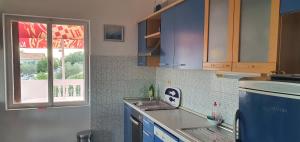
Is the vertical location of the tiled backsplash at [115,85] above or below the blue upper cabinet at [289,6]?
below

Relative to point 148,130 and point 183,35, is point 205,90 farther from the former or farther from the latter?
point 148,130

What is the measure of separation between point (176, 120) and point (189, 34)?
829mm

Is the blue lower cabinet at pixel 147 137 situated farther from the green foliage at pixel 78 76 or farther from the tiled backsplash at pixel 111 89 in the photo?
the green foliage at pixel 78 76

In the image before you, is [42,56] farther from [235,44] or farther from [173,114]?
[235,44]

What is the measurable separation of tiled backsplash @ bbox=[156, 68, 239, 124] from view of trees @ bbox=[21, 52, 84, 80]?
127cm

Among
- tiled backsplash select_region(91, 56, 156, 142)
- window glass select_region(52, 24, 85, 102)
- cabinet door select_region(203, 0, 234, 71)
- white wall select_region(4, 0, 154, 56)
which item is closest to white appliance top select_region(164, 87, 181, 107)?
tiled backsplash select_region(91, 56, 156, 142)

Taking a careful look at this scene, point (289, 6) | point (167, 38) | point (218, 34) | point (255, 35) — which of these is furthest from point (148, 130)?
point (289, 6)

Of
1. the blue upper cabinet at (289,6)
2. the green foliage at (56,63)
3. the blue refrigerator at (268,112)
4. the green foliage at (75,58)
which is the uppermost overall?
the blue upper cabinet at (289,6)

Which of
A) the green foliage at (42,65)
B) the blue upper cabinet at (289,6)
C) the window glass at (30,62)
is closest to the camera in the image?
the blue upper cabinet at (289,6)

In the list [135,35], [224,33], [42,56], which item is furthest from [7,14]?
[224,33]

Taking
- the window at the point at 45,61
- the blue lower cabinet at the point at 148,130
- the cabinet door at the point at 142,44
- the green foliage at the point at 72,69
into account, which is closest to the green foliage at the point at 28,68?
the window at the point at 45,61

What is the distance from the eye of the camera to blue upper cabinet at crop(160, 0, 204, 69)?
6.11 ft

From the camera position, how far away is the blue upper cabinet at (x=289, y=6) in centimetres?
99

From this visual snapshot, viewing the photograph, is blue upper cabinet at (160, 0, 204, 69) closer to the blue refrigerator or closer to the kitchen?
the kitchen
